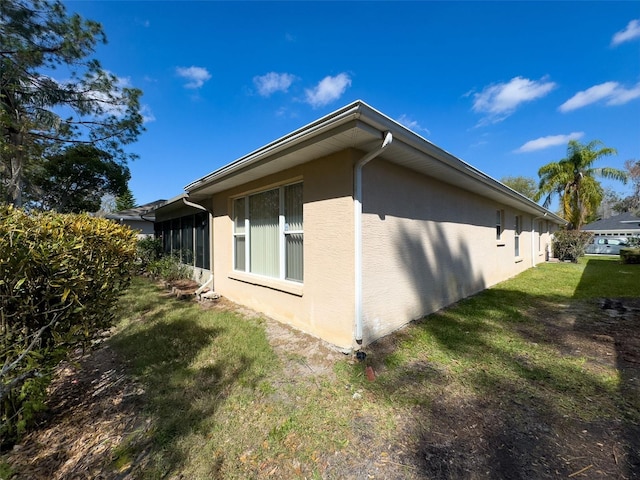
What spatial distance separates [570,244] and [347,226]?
1845 cm

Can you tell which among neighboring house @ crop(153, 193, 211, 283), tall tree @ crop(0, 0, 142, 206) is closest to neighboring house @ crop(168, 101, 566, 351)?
neighboring house @ crop(153, 193, 211, 283)

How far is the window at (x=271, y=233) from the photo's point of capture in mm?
4719

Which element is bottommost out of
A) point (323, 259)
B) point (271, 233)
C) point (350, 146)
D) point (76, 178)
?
point (323, 259)

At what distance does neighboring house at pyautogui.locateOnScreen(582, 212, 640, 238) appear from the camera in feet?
93.3

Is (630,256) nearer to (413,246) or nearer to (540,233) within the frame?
(540,233)

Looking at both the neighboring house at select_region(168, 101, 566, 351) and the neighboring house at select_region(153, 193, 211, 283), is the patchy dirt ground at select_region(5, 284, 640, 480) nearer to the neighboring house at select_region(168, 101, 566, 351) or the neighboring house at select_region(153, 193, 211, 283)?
the neighboring house at select_region(168, 101, 566, 351)

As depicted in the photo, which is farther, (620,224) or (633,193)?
(633,193)

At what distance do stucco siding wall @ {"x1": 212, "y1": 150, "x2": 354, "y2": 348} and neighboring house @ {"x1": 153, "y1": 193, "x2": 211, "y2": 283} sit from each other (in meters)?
3.44

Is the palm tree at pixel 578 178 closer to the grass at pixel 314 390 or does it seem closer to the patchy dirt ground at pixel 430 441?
the grass at pixel 314 390

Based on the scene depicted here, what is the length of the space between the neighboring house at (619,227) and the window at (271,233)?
1416 inches

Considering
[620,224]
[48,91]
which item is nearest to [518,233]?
[48,91]

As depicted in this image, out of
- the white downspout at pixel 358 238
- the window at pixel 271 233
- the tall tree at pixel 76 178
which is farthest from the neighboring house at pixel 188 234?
the tall tree at pixel 76 178

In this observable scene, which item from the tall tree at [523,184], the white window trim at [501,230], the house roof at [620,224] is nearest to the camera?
the white window trim at [501,230]

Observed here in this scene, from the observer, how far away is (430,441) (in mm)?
2148
